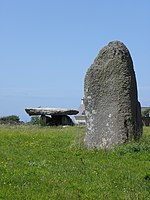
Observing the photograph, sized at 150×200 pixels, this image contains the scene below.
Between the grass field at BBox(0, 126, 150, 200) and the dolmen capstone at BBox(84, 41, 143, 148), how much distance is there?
0.93 metres

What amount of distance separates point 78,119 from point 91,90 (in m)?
37.5

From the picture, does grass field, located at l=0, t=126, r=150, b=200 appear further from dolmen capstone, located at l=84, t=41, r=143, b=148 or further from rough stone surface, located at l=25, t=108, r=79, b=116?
rough stone surface, located at l=25, t=108, r=79, b=116

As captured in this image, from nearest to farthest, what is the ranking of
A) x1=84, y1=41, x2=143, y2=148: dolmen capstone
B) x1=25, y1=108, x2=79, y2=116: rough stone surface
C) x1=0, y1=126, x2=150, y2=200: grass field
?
x1=0, y1=126, x2=150, y2=200: grass field, x1=84, y1=41, x2=143, y2=148: dolmen capstone, x1=25, y1=108, x2=79, y2=116: rough stone surface

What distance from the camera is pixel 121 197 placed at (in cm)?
749

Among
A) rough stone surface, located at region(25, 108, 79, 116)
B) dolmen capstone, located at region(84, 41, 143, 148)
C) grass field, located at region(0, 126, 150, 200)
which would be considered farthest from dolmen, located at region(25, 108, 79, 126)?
grass field, located at region(0, 126, 150, 200)

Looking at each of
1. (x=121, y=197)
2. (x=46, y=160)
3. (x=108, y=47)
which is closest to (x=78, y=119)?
(x=108, y=47)

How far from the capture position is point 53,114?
108 feet

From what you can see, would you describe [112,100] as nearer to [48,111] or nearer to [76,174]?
[76,174]

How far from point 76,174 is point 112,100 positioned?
5.82 meters

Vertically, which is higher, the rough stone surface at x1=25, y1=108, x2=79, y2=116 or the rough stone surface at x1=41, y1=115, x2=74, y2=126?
the rough stone surface at x1=25, y1=108, x2=79, y2=116

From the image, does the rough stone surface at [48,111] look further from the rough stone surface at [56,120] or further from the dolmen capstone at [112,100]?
the dolmen capstone at [112,100]

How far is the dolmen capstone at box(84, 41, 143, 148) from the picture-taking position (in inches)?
572

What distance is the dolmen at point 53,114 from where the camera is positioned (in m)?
32.6

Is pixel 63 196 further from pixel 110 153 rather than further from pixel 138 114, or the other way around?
pixel 138 114
